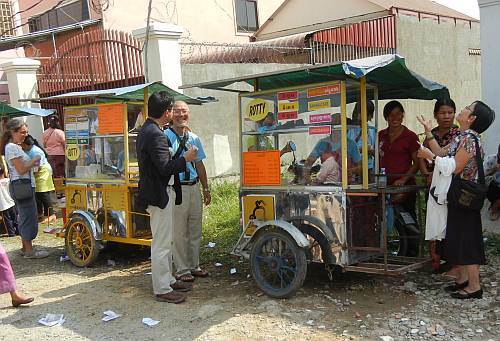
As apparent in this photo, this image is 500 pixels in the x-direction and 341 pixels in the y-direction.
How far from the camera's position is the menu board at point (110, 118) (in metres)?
5.88

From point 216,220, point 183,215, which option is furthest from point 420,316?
point 216,220

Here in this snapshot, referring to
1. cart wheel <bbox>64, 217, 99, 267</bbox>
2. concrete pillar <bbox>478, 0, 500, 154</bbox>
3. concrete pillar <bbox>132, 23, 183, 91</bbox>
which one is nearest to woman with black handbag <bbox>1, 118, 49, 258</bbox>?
cart wheel <bbox>64, 217, 99, 267</bbox>

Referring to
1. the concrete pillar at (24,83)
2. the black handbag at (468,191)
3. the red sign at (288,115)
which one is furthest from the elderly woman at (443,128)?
the concrete pillar at (24,83)

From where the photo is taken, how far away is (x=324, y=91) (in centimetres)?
451

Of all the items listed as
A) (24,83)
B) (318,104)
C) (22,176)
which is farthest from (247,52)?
(318,104)

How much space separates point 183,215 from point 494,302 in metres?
2.89

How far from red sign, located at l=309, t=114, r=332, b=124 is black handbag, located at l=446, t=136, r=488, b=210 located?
1.14 meters

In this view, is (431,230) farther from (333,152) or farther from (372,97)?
(372,97)

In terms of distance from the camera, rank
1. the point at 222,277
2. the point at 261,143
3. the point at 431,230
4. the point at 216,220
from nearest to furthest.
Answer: the point at 431,230 < the point at 261,143 < the point at 222,277 < the point at 216,220

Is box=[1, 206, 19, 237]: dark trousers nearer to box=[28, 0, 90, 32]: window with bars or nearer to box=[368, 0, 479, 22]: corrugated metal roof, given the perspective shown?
box=[28, 0, 90, 32]: window with bars

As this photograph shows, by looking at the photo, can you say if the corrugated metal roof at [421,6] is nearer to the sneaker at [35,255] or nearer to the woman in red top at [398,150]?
the woman in red top at [398,150]

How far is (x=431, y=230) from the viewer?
450cm

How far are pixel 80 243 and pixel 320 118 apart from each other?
325cm

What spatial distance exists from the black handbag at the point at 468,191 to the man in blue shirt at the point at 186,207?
2.36 m
